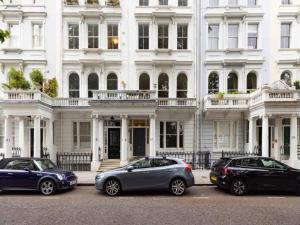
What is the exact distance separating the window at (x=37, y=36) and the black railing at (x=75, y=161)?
31.9ft

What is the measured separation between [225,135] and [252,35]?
29.2 ft

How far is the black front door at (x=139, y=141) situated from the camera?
20.5m

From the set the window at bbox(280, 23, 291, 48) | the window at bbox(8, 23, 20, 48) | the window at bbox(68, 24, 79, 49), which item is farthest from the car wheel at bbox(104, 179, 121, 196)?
the window at bbox(280, 23, 291, 48)

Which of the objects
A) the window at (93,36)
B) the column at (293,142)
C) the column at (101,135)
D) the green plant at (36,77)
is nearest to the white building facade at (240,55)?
the column at (293,142)

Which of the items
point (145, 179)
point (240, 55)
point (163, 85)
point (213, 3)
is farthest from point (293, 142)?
point (213, 3)

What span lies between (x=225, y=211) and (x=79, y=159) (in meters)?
12.9

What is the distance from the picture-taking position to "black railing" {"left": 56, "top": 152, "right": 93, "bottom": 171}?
17953 millimetres

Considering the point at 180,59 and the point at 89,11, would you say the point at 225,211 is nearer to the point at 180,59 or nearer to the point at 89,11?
the point at 180,59

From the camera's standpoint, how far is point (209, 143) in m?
20.5

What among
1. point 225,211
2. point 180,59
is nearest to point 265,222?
point 225,211

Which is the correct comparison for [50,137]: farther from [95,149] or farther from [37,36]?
[37,36]

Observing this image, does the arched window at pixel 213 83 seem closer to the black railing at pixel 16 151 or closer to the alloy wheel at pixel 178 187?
the alloy wheel at pixel 178 187

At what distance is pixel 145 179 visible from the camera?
34.6 ft

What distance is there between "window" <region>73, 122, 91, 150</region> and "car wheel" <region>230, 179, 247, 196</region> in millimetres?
13306
